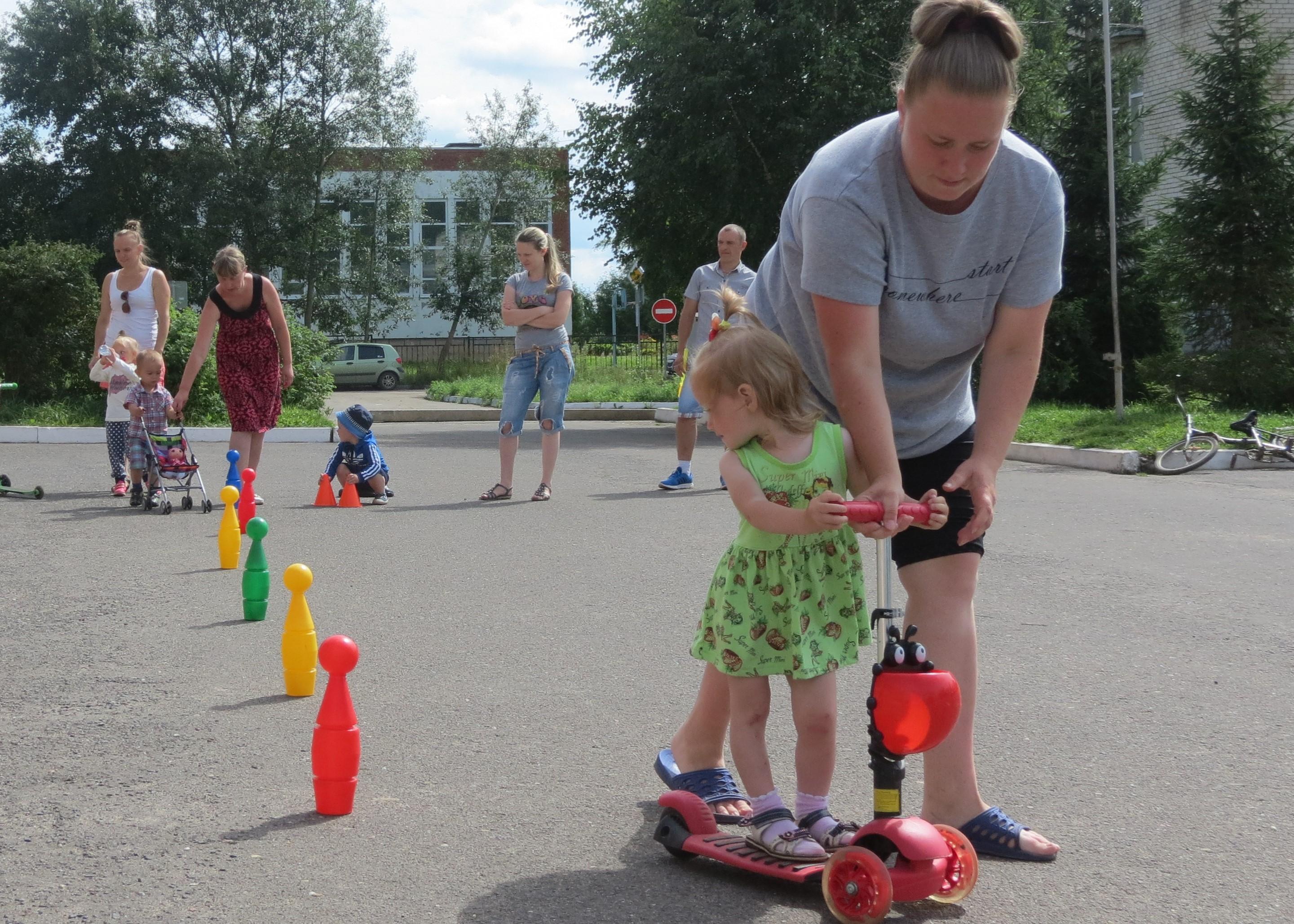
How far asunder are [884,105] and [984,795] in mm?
21309

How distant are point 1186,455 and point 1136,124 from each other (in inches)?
846

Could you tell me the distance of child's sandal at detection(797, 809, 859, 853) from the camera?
309cm

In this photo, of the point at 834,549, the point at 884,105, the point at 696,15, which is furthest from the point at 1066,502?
the point at 696,15

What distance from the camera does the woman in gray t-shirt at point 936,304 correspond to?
2.84 meters

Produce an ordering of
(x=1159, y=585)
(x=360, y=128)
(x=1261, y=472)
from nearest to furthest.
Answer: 1. (x=1159, y=585)
2. (x=1261, y=472)
3. (x=360, y=128)

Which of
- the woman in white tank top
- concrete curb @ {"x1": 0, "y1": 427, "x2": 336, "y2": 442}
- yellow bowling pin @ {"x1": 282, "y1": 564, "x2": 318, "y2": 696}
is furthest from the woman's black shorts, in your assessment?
concrete curb @ {"x1": 0, "y1": 427, "x2": 336, "y2": 442}

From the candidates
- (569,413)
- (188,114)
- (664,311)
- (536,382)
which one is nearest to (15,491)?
(536,382)

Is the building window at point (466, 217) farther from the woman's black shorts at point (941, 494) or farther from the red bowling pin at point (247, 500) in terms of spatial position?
the woman's black shorts at point (941, 494)

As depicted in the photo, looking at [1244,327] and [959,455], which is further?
[1244,327]

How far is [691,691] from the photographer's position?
4902mm

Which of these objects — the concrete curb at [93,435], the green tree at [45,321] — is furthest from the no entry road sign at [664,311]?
the concrete curb at [93,435]

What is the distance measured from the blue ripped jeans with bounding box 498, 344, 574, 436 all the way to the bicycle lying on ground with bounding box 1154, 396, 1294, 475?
22.3ft

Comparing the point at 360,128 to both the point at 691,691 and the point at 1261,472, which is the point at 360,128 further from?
the point at 691,691

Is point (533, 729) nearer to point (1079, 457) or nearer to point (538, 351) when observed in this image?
point (538, 351)
